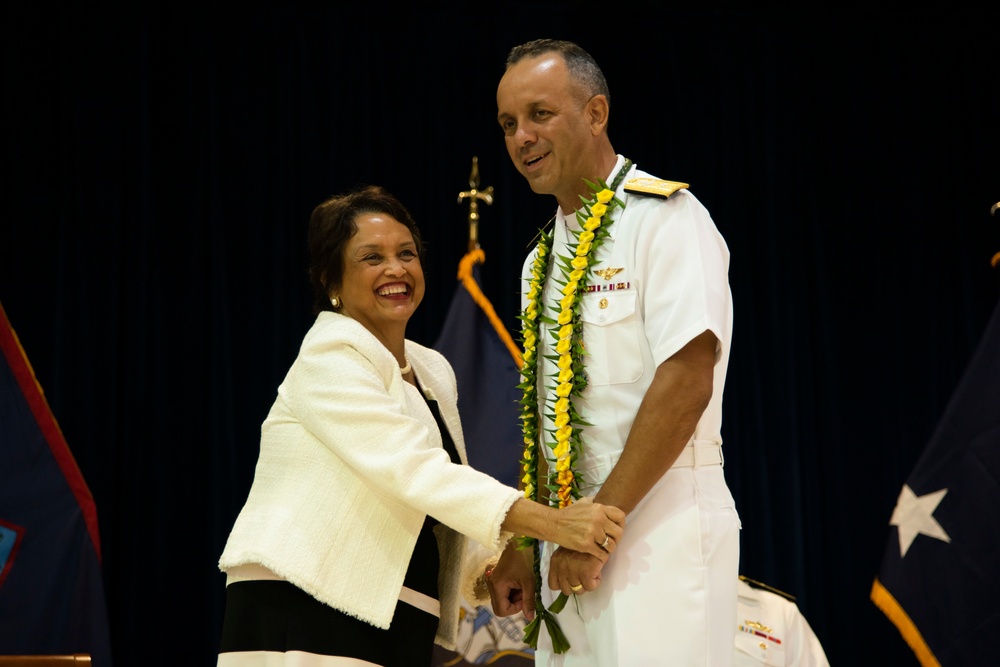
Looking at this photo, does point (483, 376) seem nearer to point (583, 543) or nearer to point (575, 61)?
point (575, 61)

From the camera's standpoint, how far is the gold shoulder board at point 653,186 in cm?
228

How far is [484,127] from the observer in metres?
4.90

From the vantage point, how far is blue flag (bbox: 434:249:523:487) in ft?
13.4

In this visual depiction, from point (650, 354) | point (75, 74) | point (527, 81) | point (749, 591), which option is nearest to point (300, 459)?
point (650, 354)

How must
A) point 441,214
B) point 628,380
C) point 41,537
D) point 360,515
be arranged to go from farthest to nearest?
point 441,214 → point 41,537 → point 360,515 → point 628,380

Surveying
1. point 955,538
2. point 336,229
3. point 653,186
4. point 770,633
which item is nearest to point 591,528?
point 653,186

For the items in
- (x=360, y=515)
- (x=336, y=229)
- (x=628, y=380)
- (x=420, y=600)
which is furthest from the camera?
(x=336, y=229)

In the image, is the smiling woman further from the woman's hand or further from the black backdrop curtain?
the black backdrop curtain

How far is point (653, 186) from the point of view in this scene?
233 centimetres

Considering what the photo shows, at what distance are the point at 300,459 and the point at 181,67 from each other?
8.94 feet

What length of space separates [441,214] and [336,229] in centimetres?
212

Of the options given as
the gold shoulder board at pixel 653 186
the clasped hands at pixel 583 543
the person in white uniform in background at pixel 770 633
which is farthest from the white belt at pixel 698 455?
the person in white uniform in background at pixel 770 633

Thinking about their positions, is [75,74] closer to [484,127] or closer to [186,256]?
[186,256]

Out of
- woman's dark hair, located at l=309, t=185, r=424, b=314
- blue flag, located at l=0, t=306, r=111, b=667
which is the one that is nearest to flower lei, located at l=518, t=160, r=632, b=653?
woman's dark hair, located at l=309, t=185, r=424, b=314
